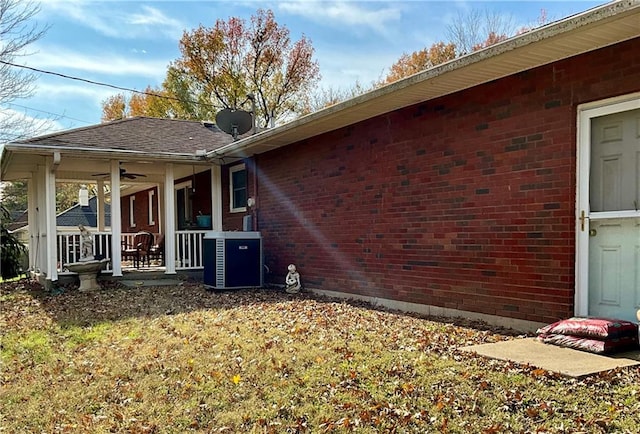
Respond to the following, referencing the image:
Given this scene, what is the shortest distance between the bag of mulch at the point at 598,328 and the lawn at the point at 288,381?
0.54m

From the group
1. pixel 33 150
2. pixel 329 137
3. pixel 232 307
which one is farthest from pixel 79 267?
pixel 329 137

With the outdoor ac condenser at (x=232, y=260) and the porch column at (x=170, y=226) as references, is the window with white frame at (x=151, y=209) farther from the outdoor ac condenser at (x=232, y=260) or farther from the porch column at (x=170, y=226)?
the outdoor ac condenser at (x=232, y=260)

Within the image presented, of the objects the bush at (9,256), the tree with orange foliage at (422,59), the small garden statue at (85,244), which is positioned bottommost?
the bush at (9,256)

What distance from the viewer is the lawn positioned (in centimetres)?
325

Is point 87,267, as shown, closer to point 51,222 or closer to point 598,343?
point 51,222

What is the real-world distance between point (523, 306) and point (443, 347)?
1.28m

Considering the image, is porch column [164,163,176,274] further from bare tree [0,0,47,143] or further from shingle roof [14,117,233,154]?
bare tree [0,0,47,143]

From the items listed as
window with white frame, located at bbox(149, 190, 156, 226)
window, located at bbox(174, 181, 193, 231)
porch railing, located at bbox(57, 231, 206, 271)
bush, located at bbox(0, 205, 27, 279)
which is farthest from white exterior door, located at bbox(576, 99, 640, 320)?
bush, located at bbox(0, 205, 27, 279)

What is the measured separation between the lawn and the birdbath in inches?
126

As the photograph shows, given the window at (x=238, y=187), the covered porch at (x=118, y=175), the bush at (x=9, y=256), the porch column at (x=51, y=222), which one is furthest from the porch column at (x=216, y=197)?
the bush at (x=9, y=256)

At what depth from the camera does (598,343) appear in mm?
4277

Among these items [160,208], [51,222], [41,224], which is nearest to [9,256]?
[160,208]

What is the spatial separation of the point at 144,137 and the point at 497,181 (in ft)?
29.9

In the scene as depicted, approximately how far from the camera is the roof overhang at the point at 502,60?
170 inches
